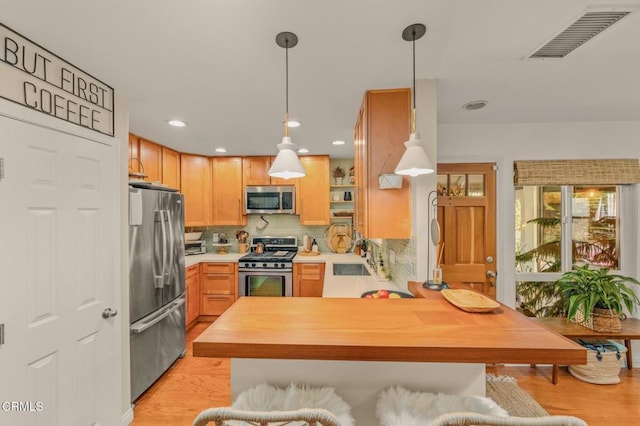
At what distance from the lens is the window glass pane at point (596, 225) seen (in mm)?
2951

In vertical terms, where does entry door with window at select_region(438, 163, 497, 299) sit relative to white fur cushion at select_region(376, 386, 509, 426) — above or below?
above

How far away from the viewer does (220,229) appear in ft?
15.2

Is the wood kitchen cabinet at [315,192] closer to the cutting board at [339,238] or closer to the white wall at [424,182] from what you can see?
the cutting board at [339,238]

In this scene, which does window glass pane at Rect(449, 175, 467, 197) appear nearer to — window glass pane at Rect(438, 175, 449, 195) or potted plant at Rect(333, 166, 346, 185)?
window glass pane at Rect(438, 175, 449, 195)

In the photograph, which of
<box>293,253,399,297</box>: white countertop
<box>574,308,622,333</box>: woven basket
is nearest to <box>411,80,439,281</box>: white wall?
<box>293,253,399,297</box>: white countertop

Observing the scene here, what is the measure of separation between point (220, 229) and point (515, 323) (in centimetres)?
422

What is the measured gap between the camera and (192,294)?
3.73 metres

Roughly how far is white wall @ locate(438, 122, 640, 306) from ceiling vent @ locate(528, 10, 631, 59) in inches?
51.2

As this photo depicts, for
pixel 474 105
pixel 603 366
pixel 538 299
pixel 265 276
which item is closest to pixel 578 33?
pixel 474 105

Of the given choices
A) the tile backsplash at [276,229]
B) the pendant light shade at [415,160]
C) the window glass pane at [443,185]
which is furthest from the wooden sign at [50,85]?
the window glass pane at [443,185]

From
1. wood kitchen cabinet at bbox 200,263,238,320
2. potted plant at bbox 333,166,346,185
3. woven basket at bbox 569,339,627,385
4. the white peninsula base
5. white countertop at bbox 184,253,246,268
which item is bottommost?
woven basket at bbox 569,339,627,385

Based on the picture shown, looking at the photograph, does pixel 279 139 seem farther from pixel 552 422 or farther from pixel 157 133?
pixel 552 422

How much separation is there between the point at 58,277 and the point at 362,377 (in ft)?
5.67

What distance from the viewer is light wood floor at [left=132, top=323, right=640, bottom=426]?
215cm
